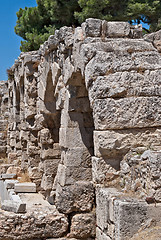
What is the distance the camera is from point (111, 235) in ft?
16.3

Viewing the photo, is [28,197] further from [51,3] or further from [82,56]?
[51,3]

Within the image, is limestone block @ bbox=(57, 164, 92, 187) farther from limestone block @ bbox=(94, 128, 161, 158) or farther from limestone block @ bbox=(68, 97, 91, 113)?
limestone block @ bbox=(94, 128, 161, 158)

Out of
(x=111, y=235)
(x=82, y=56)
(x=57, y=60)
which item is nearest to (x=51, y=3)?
(x=57, y=60)

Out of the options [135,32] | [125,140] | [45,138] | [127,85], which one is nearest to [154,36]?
[135,32]

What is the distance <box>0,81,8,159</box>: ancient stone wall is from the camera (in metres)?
18.1

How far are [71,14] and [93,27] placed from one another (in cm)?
1362

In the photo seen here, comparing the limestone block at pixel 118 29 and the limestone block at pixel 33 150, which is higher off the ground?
the limestone block at pixel 118 29

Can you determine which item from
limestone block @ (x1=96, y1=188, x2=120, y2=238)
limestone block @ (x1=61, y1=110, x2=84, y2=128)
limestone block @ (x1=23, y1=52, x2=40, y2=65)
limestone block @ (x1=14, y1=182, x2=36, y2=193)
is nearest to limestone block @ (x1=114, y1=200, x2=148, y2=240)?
limestone block @ (x1=96, y1=188, x2=120, y2=238)

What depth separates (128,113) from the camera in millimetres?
5355

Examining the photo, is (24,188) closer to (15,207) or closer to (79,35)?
(15,207)

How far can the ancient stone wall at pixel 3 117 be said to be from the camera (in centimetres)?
1814

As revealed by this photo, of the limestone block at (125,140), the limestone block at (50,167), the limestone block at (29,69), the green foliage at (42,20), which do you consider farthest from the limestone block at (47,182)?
the green foliage at (42,20)

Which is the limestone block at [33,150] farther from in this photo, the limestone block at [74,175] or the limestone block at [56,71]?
the limestone block at [74,175]

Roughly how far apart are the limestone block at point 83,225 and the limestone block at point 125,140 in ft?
4.53
